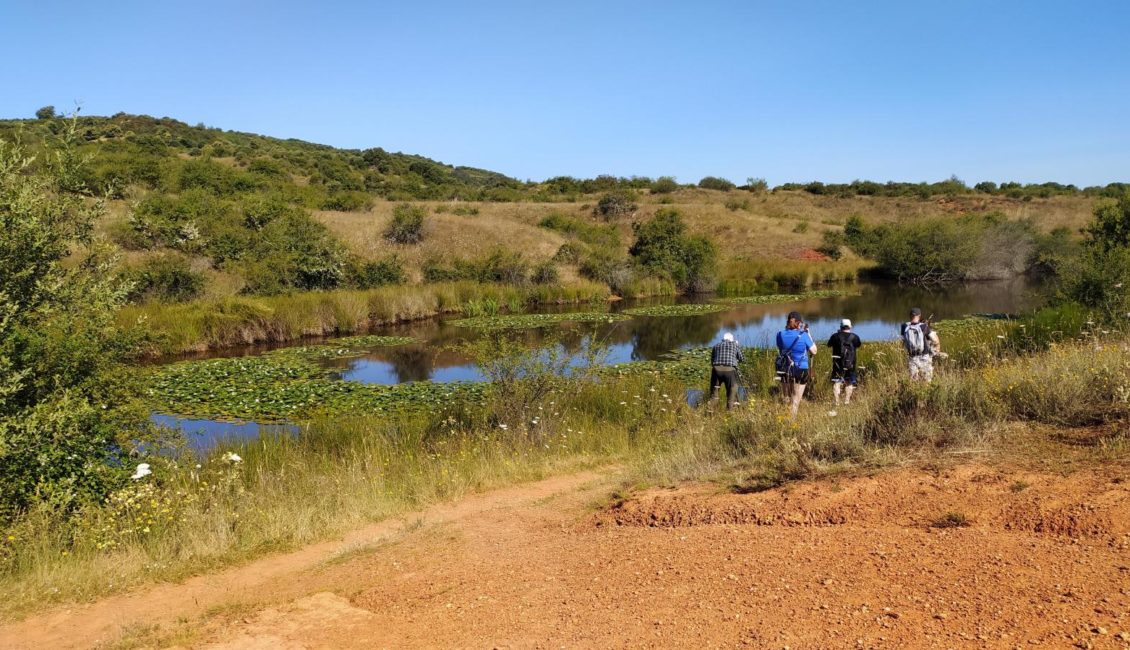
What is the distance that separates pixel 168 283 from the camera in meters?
26.5

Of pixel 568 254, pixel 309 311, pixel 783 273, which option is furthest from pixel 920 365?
pixel 783 273

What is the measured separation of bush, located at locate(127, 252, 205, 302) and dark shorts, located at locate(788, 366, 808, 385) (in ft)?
74.6

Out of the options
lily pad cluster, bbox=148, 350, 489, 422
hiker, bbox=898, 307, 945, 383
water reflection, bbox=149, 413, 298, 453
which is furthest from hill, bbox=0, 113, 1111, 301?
hiker, bbox=898, 307, 945, 383

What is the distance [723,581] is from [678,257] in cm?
4038

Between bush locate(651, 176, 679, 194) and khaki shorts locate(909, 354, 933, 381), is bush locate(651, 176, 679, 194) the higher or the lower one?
the higher one

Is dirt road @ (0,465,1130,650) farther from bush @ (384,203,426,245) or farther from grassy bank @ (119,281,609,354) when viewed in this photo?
bush @ (384,203,426,245)

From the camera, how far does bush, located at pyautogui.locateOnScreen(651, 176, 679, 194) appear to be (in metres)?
84.7

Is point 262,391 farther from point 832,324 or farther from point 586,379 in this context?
point 832,324

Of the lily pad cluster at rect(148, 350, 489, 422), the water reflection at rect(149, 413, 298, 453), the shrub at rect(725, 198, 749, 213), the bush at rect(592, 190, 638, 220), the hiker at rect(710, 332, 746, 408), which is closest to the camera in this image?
the hiker at rect(710, 332, 746, 408)

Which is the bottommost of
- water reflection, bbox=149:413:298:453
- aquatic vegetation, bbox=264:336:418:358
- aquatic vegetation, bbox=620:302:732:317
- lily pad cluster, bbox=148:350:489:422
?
water reflection, bbox=149:413:298:453

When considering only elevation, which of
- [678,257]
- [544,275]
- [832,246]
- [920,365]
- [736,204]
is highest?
[736,204]

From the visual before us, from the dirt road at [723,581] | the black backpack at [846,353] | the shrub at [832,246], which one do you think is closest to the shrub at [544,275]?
the shrub at [832,246]

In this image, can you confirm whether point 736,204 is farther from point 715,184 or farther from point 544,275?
point 544,275

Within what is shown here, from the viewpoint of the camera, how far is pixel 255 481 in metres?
9.26
